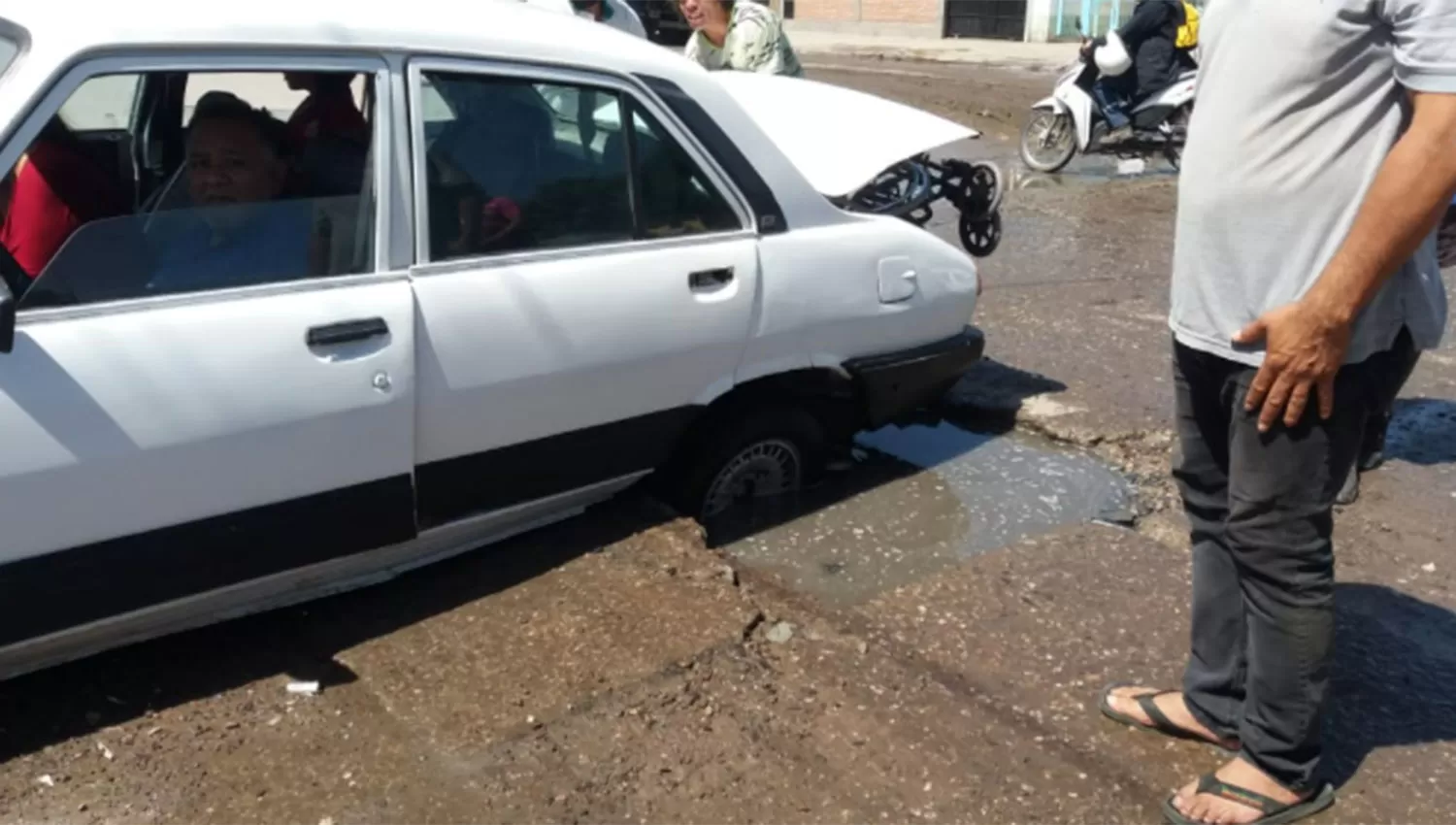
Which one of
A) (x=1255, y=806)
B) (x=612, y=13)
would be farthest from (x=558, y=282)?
(x=612, y=13)

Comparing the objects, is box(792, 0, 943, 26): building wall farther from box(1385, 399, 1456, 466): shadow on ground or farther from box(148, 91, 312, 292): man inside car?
box(148, 91, 312, 292): man inside car

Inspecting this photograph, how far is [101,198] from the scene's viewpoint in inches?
121

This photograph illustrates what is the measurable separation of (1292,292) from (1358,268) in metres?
0.17

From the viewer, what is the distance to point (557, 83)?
11.6 feet

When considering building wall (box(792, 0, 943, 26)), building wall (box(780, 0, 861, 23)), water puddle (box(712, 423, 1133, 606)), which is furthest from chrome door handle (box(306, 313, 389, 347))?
building wall (box(780, 0, 861, 23))

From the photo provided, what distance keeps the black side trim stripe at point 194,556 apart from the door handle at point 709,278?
37.1 inches

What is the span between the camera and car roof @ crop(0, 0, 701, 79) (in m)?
2.88

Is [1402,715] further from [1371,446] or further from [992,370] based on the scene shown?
[992,370]

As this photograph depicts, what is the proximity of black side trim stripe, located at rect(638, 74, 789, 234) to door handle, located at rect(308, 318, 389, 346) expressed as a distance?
1.04 metres

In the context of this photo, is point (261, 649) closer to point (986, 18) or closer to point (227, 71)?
point (227, 71)

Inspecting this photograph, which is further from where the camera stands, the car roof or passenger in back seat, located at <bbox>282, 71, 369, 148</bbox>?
passenger in back seat, located at <bbox>282, 71, 369, 148</bbox>

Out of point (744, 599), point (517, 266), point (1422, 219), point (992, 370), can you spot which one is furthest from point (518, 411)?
point (992, 370)

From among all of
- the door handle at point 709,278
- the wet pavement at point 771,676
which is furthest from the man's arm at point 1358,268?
the door handle at point 709,278

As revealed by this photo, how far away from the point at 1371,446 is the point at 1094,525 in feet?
3.67
